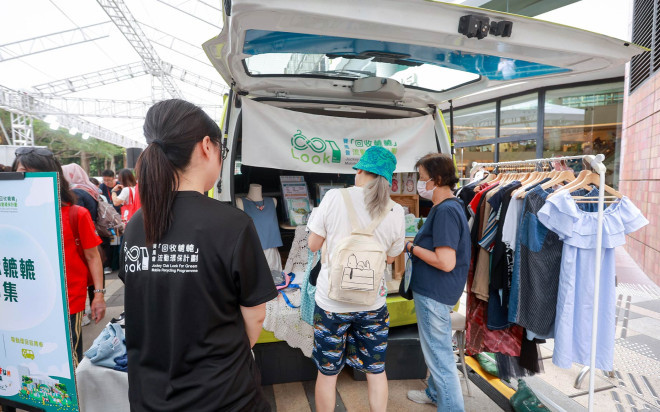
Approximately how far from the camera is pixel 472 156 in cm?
991

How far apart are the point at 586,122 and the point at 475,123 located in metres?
2.74

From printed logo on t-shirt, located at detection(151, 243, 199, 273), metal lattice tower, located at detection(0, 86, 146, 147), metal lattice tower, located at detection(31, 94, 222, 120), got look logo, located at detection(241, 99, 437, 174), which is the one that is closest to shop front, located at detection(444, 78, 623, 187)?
got look logo, located at detection(241, 99, 437, 174)

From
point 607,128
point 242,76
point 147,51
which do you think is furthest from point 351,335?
point 147,51

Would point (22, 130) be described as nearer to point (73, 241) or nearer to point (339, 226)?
point (73, 241)

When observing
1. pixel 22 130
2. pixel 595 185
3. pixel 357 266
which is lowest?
pixel 357 266

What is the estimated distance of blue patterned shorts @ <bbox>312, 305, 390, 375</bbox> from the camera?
1997 millimetres

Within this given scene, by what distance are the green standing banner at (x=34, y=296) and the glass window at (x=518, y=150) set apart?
8.76 metres

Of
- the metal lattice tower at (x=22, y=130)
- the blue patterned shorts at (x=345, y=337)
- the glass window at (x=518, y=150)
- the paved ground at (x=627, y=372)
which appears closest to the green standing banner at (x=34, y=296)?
the blue patterned shorts at (x=345, y=337)

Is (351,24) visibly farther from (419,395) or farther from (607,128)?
(607,128)

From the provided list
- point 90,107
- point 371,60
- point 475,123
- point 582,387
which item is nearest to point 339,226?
point 371,60

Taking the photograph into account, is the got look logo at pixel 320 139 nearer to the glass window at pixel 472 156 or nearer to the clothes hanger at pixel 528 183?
the clothes hanger at pixel 528 183

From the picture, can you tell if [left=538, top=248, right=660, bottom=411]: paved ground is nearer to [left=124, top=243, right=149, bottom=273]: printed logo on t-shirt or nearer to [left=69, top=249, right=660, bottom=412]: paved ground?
[left=69, top=249, right=660, bottom=412]: paved ground

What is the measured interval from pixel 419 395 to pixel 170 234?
243 centimetres

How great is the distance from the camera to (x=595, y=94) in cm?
720
